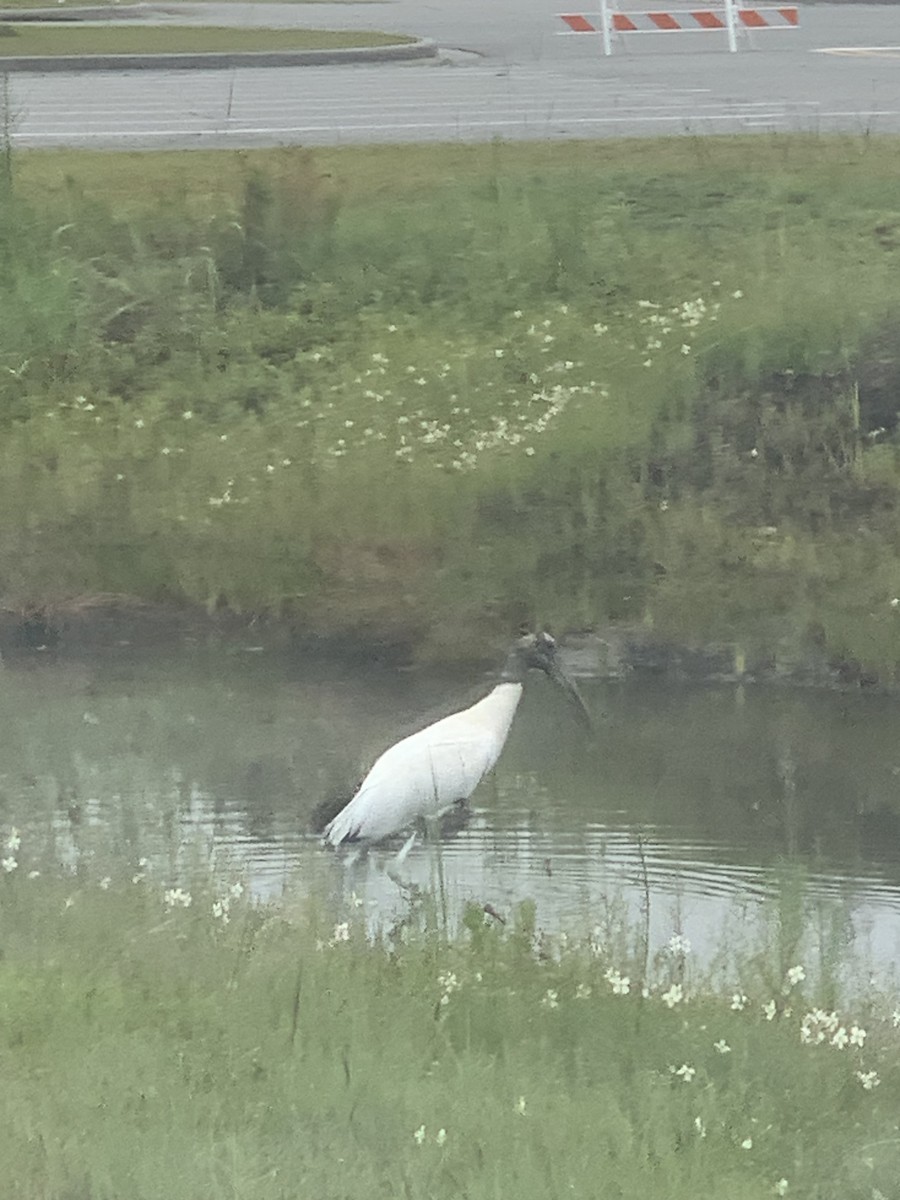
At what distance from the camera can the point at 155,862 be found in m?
7.67

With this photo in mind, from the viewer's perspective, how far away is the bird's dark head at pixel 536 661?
913 cm

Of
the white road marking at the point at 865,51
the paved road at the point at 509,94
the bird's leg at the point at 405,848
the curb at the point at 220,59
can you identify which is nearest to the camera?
the bird's leg at the point at 405,848

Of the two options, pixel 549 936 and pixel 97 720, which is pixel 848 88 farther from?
pixel 549 936

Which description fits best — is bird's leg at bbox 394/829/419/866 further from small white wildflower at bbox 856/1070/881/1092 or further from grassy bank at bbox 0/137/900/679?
small white wildflower at bbox 856/1070/881/1092

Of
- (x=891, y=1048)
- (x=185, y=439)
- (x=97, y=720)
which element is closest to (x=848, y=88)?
(x=185, y=439)

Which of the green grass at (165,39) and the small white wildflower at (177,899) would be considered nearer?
the small white wildflower at (177,899)

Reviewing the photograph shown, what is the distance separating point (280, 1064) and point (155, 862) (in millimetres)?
2412

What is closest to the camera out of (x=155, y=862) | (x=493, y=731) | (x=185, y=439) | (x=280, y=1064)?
(x=280, y=1064)

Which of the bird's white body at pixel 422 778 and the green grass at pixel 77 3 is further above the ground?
the green grass at pixel 77 3

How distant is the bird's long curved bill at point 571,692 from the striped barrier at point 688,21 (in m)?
12.6

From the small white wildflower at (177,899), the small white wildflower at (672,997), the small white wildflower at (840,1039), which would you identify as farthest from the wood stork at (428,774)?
the small white wildflower at (840,1039)

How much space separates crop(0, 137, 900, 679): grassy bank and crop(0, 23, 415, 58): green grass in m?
7.45

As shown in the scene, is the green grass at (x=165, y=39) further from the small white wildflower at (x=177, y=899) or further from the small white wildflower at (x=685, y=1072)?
the small white wildflower at (x=685, y=1072)

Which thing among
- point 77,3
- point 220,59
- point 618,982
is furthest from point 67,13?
point 618,982
